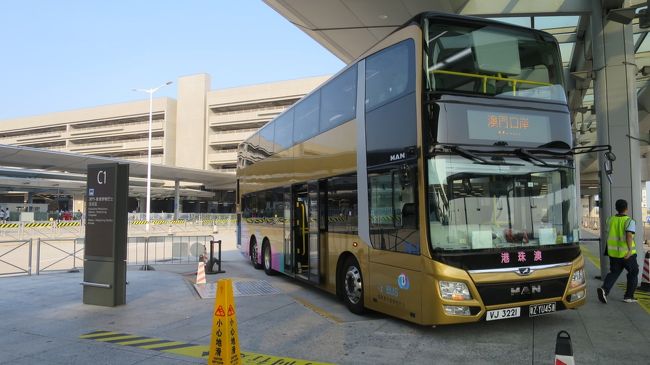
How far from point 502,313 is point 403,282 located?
4.39 ft

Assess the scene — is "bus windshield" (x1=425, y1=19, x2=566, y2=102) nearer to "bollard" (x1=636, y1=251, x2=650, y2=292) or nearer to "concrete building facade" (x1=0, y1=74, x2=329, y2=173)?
"bollard" (x1=636, y1=251, x2=650, y2=292)

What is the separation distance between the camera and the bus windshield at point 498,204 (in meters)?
6.27

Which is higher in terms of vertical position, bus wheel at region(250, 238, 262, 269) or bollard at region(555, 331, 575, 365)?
bollard at region(555, 331, 575, 365)

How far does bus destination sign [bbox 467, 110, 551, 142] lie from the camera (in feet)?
21.4

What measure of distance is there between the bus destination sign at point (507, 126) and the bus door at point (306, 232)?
4235mm

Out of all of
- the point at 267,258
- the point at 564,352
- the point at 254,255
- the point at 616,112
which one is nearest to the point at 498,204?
the point at 564,352

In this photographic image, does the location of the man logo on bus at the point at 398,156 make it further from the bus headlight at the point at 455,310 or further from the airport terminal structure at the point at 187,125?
the airport terminal structure at the point at 187,125

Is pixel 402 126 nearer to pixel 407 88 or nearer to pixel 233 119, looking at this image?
pixel 407 88

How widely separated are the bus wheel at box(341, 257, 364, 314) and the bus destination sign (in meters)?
3.09

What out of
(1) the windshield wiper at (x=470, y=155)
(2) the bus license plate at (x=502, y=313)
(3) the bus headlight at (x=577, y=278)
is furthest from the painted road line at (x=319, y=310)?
(3) the bus headlight at (x=577, y=278)

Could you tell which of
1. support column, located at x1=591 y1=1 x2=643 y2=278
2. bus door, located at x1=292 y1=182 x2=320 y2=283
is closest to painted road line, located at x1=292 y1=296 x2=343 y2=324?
bus door, located at x1=292 y1=182 x2=320 y2=283

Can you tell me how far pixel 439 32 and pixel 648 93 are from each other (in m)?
16.6

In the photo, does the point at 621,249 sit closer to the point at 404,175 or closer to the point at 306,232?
the point at 404,175

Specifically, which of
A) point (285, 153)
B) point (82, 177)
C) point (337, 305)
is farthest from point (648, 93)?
point (82, 177)
